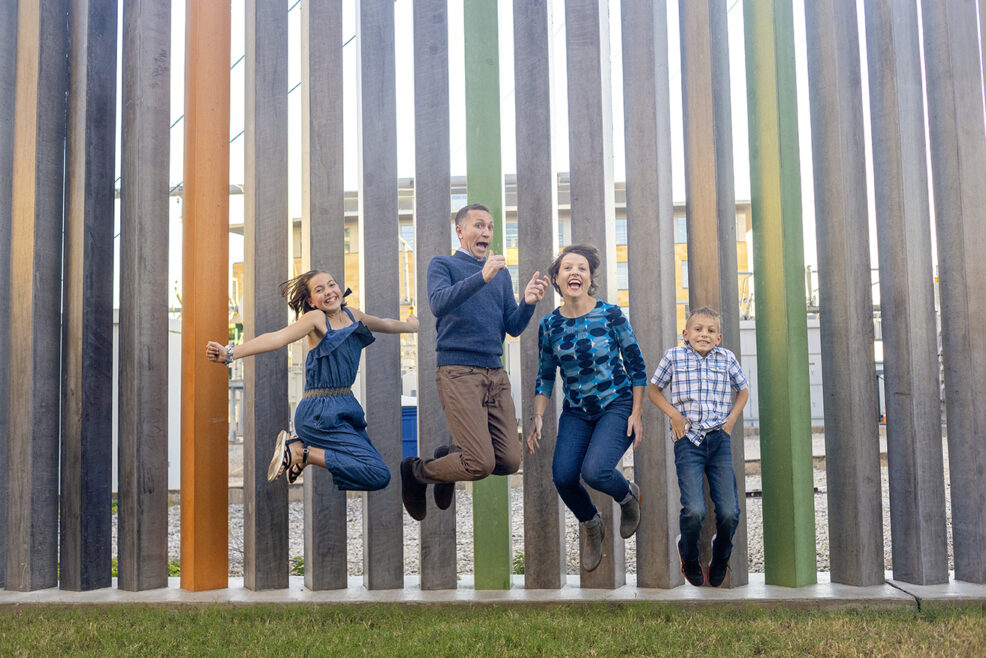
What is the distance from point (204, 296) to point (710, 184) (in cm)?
302

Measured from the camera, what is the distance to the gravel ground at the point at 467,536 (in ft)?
22.3

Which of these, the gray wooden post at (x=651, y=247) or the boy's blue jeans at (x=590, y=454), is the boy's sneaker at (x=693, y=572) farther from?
the boy's blue jeans at (x=590, y=454)

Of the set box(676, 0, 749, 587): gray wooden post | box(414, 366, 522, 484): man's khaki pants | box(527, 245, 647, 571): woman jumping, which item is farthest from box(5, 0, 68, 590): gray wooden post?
box(676, 0, 749, 587): gray wooden post

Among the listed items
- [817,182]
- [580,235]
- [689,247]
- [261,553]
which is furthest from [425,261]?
[817,182]

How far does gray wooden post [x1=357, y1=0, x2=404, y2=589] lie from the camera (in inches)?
207

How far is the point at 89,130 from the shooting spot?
555 centimetres

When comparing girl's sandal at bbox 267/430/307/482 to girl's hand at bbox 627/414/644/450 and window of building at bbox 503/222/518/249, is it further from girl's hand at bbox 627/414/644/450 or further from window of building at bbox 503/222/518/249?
window of building at bbox 503/222/518/249

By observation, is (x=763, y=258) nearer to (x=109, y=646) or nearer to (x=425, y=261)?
(x=425, y=261)

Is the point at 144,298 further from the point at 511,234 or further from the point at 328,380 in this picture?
the point at 511,234

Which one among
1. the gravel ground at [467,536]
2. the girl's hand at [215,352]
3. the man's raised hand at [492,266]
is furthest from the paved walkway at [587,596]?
the man's raised hand at [492,266]

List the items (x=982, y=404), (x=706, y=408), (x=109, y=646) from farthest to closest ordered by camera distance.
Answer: (x=982, y=404) < (x=706, y=408) < (x=109, y=646)

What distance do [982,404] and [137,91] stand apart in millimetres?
5277

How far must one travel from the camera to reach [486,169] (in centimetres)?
537

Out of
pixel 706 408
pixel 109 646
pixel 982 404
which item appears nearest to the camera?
pixel 109 646
